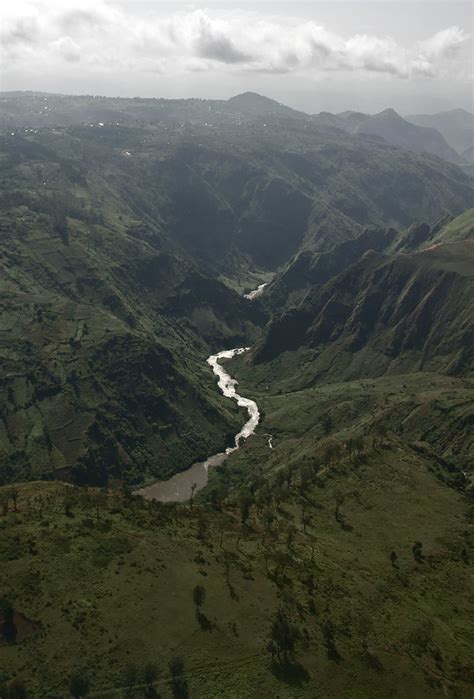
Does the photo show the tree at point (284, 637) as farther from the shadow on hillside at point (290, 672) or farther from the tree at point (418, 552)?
the tree at point (418, 552)

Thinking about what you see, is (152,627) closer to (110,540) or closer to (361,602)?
(110,540)

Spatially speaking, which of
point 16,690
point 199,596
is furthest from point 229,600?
point 16,690

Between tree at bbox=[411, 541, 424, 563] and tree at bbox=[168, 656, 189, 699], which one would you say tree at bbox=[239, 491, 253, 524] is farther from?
tree at bbox=[168, 656, 189, 699]

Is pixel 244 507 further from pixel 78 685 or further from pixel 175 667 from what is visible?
pixel 78 685

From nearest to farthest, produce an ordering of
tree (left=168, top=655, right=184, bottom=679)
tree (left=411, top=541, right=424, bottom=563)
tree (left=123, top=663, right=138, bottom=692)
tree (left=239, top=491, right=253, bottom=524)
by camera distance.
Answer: tree (left=123, top=663, right=138, bottom=692) → tree (left=168, top=655, right=184, bottom=679) → tree (left=411, top=541, right=424, bottom=563) → tree (left=239, top=491, right=253, bottom=524)

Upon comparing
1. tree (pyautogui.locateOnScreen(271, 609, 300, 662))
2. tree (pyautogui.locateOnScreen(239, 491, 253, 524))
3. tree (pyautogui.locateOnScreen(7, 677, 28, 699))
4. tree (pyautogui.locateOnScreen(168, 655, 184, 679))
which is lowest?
tree (pyautogui.locateOnScreen(239, 491, 253, 524))

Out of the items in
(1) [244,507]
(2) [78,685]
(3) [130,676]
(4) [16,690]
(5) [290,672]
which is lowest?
(1) [244,507]

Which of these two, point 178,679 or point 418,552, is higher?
point 178,679

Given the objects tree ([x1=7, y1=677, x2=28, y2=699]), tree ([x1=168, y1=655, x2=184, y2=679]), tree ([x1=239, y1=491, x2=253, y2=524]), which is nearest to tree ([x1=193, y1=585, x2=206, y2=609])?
tree ([x1=168, y1=655, x2=184, y2=679])
